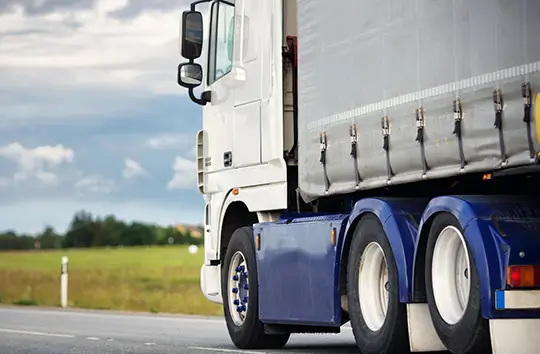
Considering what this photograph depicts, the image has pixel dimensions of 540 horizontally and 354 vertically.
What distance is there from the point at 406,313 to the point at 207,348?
4.01 m

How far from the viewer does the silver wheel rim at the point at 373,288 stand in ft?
39.2

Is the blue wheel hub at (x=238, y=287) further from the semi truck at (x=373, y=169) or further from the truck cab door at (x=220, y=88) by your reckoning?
the truck cab door at (x=220, y=88)

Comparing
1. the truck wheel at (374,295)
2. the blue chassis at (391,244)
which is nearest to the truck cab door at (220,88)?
the blue chassis at (391,244)

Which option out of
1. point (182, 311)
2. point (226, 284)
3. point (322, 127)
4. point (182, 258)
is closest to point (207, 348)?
point (226, 284)

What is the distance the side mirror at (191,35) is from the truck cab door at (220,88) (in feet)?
1.05

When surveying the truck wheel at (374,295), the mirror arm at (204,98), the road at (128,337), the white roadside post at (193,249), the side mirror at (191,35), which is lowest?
the road at (128,337)

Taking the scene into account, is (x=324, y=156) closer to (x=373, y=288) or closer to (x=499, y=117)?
(x=373, y=288)

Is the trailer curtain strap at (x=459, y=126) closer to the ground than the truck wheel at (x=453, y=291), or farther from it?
farther from it

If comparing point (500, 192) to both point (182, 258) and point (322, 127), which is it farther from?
point (182, 258)


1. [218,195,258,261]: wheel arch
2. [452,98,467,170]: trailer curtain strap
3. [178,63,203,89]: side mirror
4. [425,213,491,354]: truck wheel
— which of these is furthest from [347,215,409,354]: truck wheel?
[178,63,203,89]: side mirror

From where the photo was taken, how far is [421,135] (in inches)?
430

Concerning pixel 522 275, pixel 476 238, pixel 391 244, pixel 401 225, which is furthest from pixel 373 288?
pixel 522 275

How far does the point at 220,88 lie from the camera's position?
620 inches

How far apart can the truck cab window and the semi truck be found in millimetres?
27
